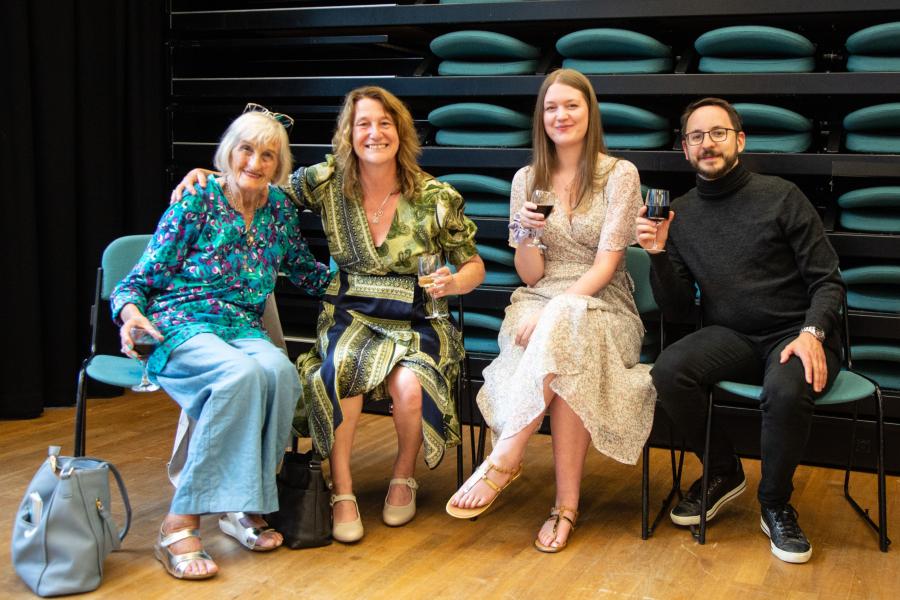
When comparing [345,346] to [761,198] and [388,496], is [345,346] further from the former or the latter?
[761,198]

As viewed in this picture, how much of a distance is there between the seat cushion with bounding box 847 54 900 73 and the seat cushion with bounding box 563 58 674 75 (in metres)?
0.67

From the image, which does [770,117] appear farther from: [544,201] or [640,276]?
[544,201]

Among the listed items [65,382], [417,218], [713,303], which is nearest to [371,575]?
[417,218]

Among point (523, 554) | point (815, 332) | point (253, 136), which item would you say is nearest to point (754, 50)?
point (815, 332)

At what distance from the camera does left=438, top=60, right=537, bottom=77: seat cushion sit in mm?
4188

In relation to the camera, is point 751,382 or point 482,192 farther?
point 482,192

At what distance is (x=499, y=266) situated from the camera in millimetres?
4273

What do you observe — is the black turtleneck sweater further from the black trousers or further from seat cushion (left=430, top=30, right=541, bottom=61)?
seat cushion (left=430, top=30, right=541, bottom=61)

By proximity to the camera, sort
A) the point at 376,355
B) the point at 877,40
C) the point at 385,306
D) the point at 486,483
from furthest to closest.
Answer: the point at 877,40 < the point at 385,306 < the point at 376,355 < the point at 486,483

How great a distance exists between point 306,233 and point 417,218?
168 centimetres

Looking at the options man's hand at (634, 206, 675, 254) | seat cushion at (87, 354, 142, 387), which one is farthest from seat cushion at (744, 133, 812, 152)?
seat cushion at (87, 354, 142, 387)

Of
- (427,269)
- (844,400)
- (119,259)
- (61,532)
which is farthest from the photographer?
(119,259)

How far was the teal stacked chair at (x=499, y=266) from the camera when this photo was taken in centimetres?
414

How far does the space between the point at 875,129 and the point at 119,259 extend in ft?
8.81
